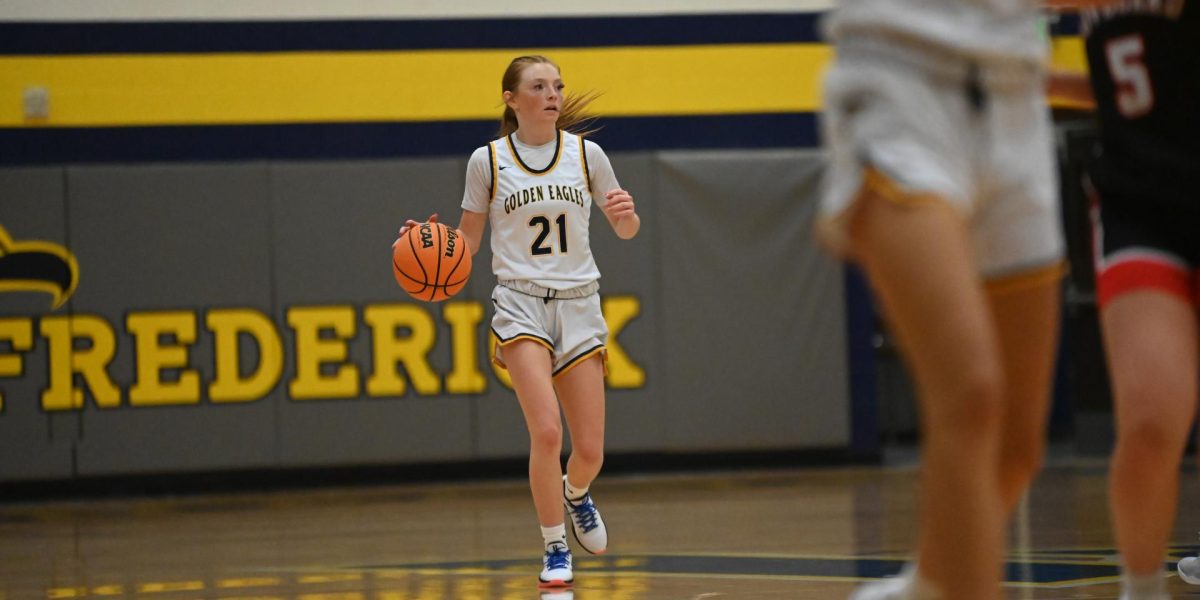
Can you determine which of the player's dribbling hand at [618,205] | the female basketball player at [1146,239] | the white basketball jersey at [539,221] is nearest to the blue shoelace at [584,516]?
the white basketball jersey at [539,221]

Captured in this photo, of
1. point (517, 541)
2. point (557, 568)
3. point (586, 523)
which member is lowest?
point (517, 541)

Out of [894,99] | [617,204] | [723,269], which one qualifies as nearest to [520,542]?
[617,204]

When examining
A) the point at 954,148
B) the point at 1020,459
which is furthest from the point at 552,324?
the point at 954,148

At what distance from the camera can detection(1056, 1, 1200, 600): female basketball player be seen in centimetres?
300

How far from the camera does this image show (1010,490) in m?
2.56

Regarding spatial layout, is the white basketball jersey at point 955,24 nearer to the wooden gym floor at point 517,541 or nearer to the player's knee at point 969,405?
the player's knee at point 969,405

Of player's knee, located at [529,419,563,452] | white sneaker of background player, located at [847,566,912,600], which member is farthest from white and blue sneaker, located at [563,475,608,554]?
white sneaker of background player, located at [847,566,912,600]

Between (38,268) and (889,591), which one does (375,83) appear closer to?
(38,268)

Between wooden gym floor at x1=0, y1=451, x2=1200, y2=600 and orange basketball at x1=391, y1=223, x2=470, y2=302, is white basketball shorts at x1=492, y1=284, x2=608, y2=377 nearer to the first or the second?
orange basketball at x1=391, y1=223, x2=470, y2=302

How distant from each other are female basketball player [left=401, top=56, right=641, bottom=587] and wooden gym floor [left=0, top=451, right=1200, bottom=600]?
14.5 inches

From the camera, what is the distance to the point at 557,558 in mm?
4922

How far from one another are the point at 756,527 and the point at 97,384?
14.7 feet

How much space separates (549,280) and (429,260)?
0.49m

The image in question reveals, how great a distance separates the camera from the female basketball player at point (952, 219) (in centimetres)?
214
